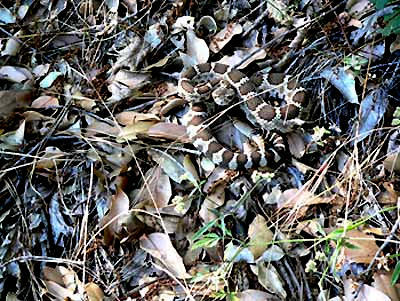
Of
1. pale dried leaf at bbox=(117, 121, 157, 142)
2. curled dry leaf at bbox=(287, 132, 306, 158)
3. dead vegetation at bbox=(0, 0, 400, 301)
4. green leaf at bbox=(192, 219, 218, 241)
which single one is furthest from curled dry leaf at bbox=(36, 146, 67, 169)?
curled dry leaf at bbox=(287, 132, 306, 158)

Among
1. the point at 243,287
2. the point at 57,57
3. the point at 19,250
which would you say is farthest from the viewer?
the point at 57,57

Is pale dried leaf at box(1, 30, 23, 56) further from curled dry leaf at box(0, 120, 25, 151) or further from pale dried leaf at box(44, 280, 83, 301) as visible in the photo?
pale dried leaf at box(44, 280, 83, 301)

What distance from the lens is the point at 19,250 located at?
338 centimetres

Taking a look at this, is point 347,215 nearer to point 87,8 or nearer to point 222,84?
point 222,84

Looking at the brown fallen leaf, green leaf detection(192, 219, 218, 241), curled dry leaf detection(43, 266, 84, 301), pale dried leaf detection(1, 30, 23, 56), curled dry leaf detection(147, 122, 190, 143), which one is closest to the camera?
the brown fallen leaf

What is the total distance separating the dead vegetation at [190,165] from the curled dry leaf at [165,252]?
0.01m

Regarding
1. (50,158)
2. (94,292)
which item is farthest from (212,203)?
(50,158)

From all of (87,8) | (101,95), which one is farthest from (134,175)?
(87,8)

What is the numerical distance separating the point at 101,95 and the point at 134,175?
2.29 feet

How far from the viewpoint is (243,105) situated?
366cm

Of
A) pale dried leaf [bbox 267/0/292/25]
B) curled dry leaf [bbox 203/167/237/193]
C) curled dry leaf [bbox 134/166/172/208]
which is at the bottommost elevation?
curled dry leaf [bbox 134/166/172/208]

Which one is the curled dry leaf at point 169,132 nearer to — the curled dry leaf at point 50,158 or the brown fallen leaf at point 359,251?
the curled dry leaf at point 50,158

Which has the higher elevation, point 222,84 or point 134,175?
point 222,84

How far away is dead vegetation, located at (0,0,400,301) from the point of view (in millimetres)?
2979
